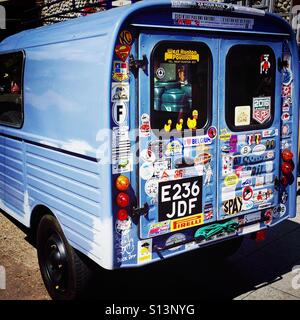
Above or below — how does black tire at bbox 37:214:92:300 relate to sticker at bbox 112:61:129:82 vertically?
below

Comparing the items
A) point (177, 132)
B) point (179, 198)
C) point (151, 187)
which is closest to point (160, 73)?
point (177, 132)

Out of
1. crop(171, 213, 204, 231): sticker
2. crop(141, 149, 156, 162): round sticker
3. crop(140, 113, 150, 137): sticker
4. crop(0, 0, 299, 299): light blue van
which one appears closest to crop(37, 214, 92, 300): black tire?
crop(0, 0, 299, 299): light blue van

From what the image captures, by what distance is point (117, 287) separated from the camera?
4.42 m

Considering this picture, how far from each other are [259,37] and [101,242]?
92.1 inches

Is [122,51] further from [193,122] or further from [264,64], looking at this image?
[264,64]

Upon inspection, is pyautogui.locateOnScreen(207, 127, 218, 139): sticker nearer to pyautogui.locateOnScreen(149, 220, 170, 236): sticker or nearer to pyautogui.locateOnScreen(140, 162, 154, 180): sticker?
pyautogui.locateOnScreen(140, 162, 154, 180): sticker

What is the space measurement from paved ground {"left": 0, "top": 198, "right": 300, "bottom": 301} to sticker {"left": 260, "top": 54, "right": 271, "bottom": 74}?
2.16m

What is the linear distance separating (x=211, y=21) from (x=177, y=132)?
98 cm

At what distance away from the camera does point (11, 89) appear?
15.9 feet

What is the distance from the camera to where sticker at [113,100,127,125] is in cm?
314

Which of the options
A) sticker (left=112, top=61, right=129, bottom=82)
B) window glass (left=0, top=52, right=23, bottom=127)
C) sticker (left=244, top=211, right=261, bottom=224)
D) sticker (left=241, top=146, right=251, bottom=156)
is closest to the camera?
sticker (left=112, top=61, right=129, bottom=82)

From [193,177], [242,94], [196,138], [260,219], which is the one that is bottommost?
[260,219]

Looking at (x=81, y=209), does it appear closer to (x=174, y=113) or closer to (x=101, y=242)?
(x=101, y=242)
